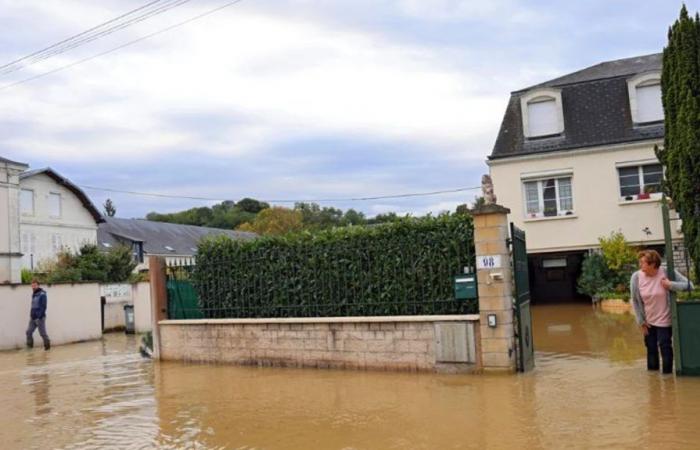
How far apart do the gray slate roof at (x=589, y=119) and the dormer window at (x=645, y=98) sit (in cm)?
24

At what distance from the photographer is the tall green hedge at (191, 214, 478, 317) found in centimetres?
999

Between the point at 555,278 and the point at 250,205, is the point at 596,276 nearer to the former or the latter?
the point at 555,278

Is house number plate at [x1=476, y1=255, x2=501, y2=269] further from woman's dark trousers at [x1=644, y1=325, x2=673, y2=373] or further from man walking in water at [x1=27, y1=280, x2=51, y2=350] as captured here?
man walking in water at [x1=27, y1=280, x2=51, y2=350]

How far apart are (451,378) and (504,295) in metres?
1.39

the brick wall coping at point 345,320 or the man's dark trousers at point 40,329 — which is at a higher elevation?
the brick wall coping at point 345,320

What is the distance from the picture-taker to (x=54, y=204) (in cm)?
4250

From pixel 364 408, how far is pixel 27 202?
127ft

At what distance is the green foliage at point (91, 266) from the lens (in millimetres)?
30094

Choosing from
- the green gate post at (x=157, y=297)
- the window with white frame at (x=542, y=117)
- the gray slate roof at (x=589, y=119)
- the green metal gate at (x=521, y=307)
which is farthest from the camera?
the window with white frame at (x=542, y=117)

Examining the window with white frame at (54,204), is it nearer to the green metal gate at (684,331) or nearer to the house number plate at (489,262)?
the house number plate at (489,262)

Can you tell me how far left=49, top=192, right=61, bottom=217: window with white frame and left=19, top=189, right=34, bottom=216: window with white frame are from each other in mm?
1502

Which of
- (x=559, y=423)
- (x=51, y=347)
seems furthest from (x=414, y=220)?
(x=51, y=347)

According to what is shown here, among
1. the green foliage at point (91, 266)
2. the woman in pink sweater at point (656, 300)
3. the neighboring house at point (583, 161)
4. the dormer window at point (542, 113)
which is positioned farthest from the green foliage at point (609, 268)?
the green foliage at point (91, 266)

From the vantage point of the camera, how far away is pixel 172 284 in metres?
13.2
